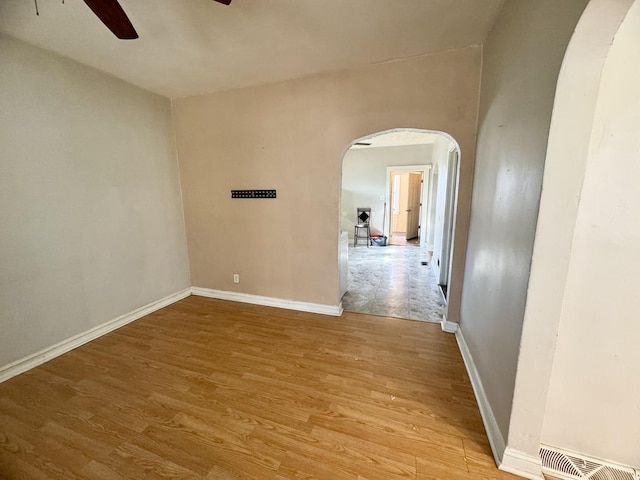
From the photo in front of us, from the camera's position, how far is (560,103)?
961 millimetres

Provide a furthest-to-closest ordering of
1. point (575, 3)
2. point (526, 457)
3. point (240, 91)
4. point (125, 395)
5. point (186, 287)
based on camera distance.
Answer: point (186, 287) → point (240, 91) → point (125, 395) → point (526, 457) → point (575, 3)

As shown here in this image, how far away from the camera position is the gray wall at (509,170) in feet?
3.48

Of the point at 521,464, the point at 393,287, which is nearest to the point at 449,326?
the point at 393,287

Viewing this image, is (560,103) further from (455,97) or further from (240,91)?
(240,91)

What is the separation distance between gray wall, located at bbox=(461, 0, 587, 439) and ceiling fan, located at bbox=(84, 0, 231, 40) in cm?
151

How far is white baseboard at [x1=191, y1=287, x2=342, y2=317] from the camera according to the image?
292 cm

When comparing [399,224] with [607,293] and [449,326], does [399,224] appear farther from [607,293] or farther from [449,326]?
[607,293]

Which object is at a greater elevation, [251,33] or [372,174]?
[251,33]

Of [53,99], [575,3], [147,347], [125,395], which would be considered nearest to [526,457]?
[575,3]

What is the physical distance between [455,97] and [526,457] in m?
2.56

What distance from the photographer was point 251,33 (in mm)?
1923

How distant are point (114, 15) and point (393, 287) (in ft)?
12.6

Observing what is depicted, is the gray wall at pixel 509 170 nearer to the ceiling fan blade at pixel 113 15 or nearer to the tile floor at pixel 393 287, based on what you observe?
the tile floor at pixel 393 287

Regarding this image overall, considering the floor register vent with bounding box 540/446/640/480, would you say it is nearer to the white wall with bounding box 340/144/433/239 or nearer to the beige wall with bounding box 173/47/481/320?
the beige wall with bounding box 173/47/481/320
